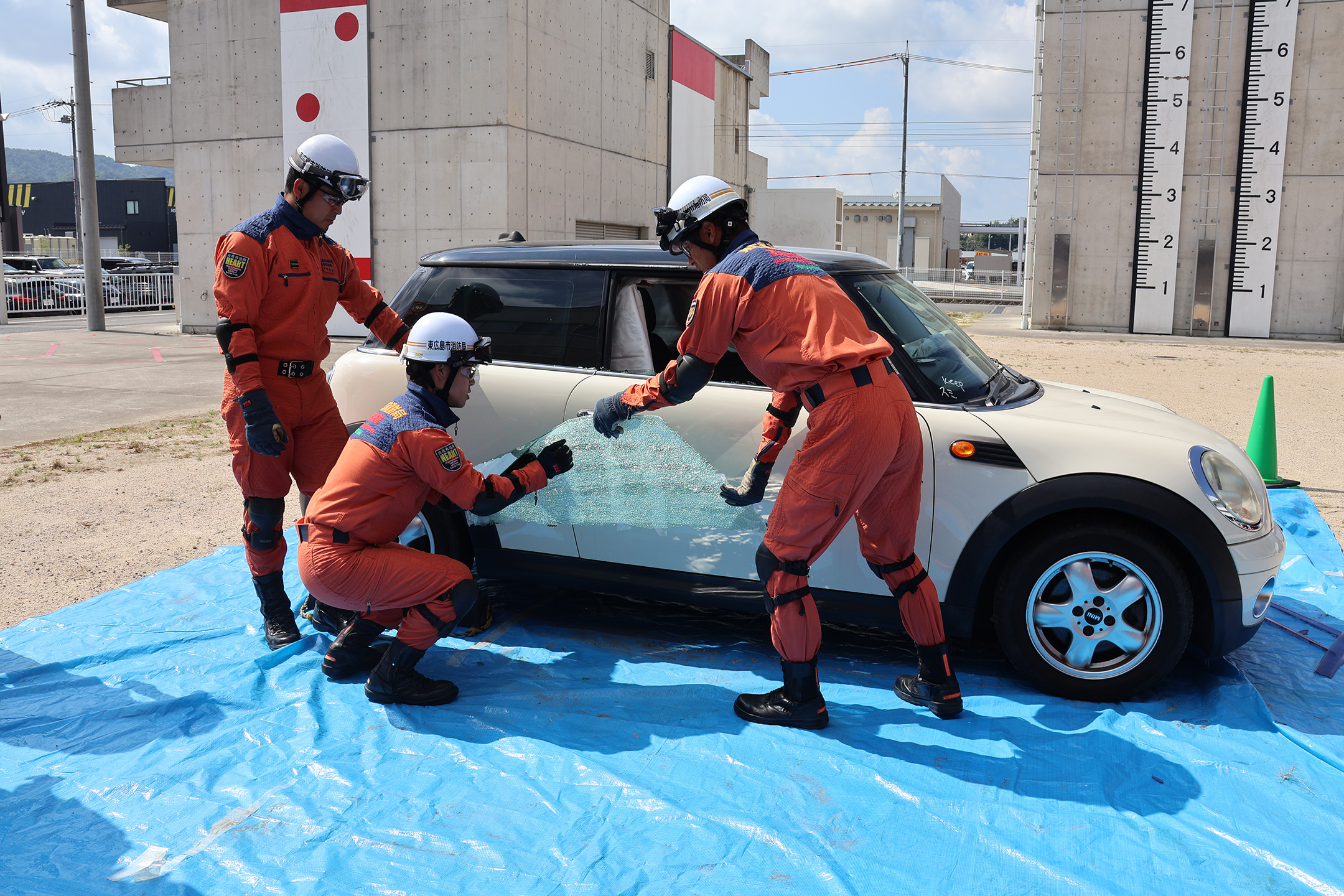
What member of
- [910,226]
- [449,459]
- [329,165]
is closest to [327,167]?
[329,165]

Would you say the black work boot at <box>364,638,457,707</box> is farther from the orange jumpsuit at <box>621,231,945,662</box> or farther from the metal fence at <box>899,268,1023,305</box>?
the metal fence at <box>899,268,1023,305</box>

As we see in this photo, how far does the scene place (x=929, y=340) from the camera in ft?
12.8

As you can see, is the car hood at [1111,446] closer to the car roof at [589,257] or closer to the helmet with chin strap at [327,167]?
the car roof at [589,257]

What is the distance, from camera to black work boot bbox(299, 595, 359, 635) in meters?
4.19

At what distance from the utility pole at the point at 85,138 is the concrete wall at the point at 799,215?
19712mm

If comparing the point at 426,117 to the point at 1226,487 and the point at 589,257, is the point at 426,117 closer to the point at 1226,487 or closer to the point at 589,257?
the point at 589,257

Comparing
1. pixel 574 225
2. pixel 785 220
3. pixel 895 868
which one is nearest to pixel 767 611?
pixel 895 868

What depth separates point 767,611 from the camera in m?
3.36

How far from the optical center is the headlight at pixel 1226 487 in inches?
131

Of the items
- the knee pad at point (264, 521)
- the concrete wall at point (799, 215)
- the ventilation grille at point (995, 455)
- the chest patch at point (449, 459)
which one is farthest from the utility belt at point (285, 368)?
the concrete wall at point (799, 215)

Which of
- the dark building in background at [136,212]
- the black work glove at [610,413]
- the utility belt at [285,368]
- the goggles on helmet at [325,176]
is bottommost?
the black work glove at [610,413]

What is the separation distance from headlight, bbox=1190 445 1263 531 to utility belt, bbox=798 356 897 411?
1.18m

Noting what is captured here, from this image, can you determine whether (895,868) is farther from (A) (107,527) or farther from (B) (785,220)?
(B) (785,220)

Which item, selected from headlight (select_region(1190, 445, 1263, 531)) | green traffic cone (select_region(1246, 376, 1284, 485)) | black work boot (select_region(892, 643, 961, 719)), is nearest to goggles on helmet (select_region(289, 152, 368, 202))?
black work boot (select_region(892, 643, 961, 719))
